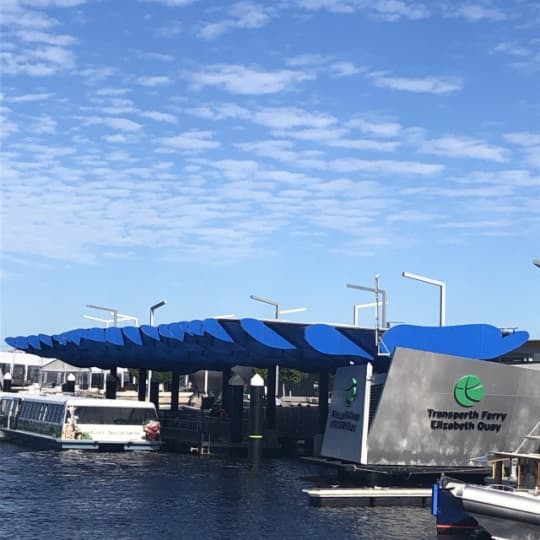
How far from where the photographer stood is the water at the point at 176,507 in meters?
27.2

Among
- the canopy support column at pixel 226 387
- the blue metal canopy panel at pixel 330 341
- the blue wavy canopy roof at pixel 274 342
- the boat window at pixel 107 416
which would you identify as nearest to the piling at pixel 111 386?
the blue wavy canopy roof at pixel 274 342

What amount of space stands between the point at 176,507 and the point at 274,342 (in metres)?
11.4

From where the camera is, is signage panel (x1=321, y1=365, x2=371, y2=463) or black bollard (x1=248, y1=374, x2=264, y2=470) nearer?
signage panel (x1=321, y1=365, x2=371, y2=463)

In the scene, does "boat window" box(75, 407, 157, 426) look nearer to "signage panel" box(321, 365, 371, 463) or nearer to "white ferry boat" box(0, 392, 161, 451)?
"white ferry boat" box(0, 392, 161, 451)

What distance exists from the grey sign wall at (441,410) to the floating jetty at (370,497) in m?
2.34

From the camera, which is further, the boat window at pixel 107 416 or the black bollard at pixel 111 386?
the black bollard at pixel 111 386

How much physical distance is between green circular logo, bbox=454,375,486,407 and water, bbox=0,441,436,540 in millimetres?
4769

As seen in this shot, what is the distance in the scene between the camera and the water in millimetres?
27219

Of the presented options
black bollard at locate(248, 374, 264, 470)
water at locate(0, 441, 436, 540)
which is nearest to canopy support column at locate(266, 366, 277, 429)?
black bollard at locate(248, 374, 264, 470)

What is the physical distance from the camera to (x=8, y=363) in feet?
414

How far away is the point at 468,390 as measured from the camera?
35.2 metres

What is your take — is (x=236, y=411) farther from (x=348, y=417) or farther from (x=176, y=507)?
(x=176, y=507)

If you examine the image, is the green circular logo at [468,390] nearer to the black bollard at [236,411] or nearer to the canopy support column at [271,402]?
the black bollard at [236,411]

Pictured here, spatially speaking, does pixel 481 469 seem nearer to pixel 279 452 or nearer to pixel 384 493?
pixel 384 493
